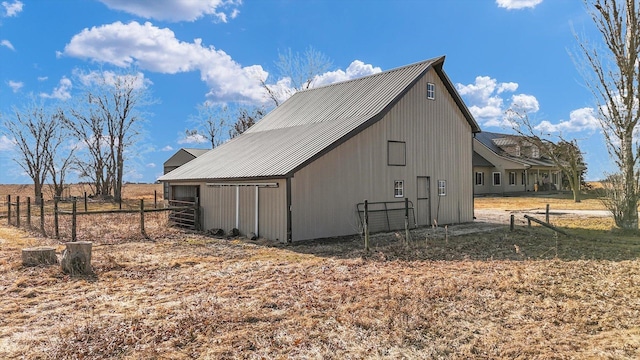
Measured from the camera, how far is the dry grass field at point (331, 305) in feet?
16.3

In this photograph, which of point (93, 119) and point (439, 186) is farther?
point (93, 119)

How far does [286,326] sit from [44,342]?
2.90m

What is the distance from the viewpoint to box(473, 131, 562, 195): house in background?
3825 cm

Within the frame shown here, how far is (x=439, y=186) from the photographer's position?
17406mm

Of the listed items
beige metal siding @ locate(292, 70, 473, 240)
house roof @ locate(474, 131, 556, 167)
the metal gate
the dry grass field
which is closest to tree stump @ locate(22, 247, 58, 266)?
the dry grass field

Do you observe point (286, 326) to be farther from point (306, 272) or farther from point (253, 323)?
point (306, 272)

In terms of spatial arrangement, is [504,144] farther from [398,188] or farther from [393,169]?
[393,169]

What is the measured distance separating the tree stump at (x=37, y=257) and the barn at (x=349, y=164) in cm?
558

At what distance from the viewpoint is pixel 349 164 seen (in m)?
14.1

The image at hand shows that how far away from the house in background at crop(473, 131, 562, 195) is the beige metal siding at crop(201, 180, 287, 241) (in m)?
26.9

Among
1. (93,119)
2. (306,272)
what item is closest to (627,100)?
(306,272)

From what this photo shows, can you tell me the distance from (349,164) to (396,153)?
7.97ft

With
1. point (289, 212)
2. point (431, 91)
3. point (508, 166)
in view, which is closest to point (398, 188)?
point (431, 91)

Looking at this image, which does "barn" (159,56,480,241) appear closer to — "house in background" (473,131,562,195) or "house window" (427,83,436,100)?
"house window" (427,83,436,100)
